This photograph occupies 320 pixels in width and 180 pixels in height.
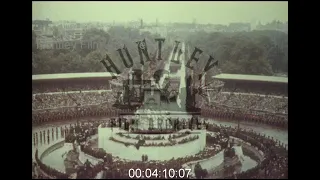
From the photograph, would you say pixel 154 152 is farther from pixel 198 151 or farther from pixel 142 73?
pixel 142 73

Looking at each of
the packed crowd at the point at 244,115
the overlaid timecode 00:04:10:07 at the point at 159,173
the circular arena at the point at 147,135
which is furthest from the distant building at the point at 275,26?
the overlaid timecode 00:04:10:07 at the point at 159,173

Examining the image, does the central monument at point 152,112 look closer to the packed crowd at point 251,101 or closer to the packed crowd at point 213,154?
the packed crowd at point 213,154

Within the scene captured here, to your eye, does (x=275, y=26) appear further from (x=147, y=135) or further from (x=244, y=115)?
(x=147, y=135)

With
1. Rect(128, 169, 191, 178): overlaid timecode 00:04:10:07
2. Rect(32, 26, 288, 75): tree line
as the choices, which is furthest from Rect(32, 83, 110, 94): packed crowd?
Rect(128, 169, 191, 178): overlaid timecode 00:04:10:07

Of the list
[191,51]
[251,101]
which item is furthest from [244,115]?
[191,51]

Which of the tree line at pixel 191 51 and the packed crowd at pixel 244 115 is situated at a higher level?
the tree line at pixel 191 51

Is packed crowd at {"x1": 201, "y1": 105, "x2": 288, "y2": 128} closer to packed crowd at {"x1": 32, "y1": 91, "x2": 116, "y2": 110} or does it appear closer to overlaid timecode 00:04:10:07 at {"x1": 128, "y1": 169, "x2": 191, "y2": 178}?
overlaid timecode 00:04:10:07 at {"x1": 128, "y1": 169, "x2": 191, "y2": 178}

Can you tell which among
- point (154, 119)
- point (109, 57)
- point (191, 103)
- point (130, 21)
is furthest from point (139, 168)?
point (130, 21)
